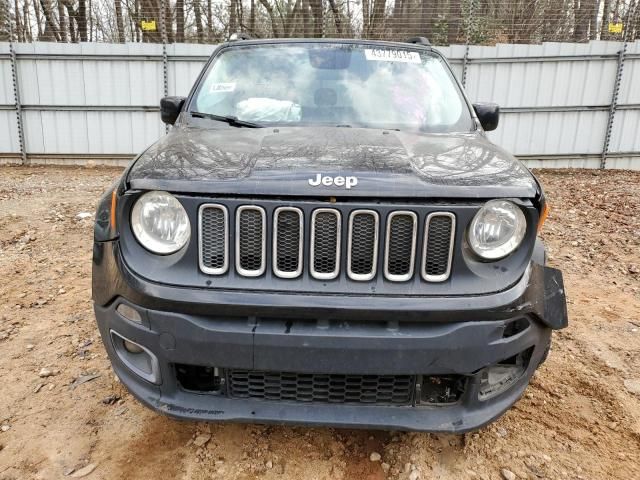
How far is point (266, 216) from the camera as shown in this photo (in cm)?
189

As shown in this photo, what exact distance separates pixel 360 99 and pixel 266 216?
1.56m

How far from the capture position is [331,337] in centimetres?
184

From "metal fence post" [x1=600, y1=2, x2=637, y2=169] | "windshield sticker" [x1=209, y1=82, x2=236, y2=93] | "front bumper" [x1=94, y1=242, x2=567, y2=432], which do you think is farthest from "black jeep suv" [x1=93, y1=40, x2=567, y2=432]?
"metal fence post" [x1=600, y1=2, x2=637, y2=169]

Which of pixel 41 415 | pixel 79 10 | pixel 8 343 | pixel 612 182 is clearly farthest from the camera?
pixel 79 10

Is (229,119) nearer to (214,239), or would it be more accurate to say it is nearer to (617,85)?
(214,239)

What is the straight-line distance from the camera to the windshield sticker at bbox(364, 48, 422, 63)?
3486 millimetres

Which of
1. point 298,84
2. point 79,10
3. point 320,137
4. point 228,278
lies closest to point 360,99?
point 298,84

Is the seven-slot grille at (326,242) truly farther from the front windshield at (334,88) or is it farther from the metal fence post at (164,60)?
the metal fence post at (164,60)

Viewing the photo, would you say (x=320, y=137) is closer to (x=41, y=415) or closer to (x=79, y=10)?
(x=41, y=415)

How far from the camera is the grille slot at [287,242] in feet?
6.20

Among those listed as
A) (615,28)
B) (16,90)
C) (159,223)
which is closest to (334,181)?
(159,223)

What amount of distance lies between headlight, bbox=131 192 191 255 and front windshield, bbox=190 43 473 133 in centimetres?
114

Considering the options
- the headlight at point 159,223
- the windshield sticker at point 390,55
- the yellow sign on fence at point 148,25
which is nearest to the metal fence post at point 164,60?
the yellow sign on fence at point 148,25

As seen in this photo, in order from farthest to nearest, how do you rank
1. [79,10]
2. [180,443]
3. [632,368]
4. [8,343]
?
[79,10], [8,343], [632,368], [180,443]
